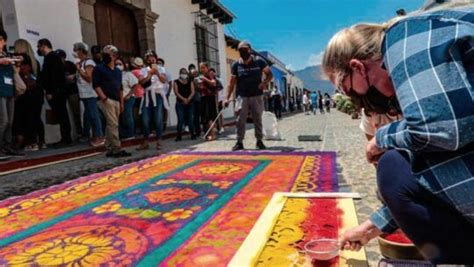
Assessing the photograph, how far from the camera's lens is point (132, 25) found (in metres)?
10.0

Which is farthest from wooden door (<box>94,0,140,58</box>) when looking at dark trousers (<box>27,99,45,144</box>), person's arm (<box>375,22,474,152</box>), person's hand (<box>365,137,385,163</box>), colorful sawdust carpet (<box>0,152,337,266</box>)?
person's arm (<box>375,22,474,152</box>)

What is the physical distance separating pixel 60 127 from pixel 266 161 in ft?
13.3

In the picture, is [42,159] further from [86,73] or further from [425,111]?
[425,111]

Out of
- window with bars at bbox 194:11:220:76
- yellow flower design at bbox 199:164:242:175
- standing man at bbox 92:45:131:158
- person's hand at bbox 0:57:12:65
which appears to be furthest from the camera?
window with bars at bbox 194:11:220:76

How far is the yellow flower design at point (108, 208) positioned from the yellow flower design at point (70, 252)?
0.47 m

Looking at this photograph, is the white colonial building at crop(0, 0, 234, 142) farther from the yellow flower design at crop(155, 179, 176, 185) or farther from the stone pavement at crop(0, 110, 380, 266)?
the yellow flower design at crop(155, 179, 176, 185)

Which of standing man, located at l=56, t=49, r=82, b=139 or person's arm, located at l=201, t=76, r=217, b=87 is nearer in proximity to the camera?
standing man, located at l=56, t=49, r=82, b=139

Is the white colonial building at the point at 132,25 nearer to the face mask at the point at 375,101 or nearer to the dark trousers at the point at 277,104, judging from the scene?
the dark trousers at the point at 277,104

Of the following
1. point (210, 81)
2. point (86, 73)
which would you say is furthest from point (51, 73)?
point (210, 81)

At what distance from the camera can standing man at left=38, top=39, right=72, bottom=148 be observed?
19.4 feet

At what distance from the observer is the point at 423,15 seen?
40.7 inches

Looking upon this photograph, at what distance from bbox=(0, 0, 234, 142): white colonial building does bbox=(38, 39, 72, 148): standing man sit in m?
0.52

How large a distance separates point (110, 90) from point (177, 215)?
3088 mm

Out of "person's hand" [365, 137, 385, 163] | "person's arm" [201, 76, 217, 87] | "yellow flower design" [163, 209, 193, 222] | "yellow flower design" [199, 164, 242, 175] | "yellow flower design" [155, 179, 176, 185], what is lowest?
"yellow flower design" [163, 209, 193, 222]
